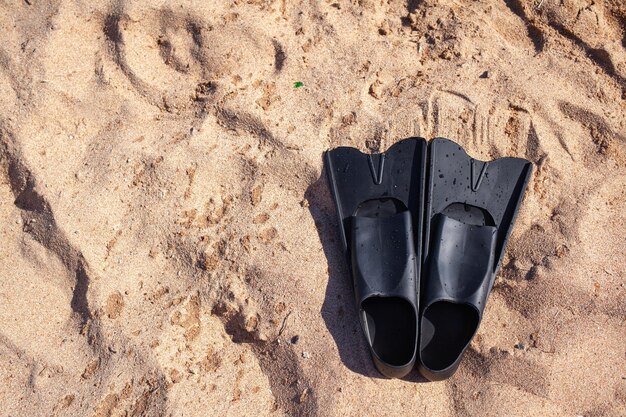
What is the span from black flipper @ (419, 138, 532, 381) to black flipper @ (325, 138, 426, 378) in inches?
2.0

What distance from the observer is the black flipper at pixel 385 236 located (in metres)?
1.84

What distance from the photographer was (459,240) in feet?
6.35

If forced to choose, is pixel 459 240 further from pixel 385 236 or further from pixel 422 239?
pixel 385 236

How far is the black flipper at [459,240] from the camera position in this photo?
1.84 meters

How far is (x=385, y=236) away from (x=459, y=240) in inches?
9.8

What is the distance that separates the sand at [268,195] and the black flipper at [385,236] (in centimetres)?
6

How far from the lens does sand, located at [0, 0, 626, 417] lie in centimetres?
178

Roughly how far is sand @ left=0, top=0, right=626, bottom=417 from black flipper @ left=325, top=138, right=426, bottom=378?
58 mm

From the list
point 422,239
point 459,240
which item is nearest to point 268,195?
point 422,239

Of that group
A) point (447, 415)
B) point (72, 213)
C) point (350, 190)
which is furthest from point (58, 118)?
point (447, 415)

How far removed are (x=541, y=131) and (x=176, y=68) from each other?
1.37m

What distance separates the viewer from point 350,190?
202 centimetres

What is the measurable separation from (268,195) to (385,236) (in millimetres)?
427

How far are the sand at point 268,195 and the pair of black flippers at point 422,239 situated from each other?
58 millimetres
